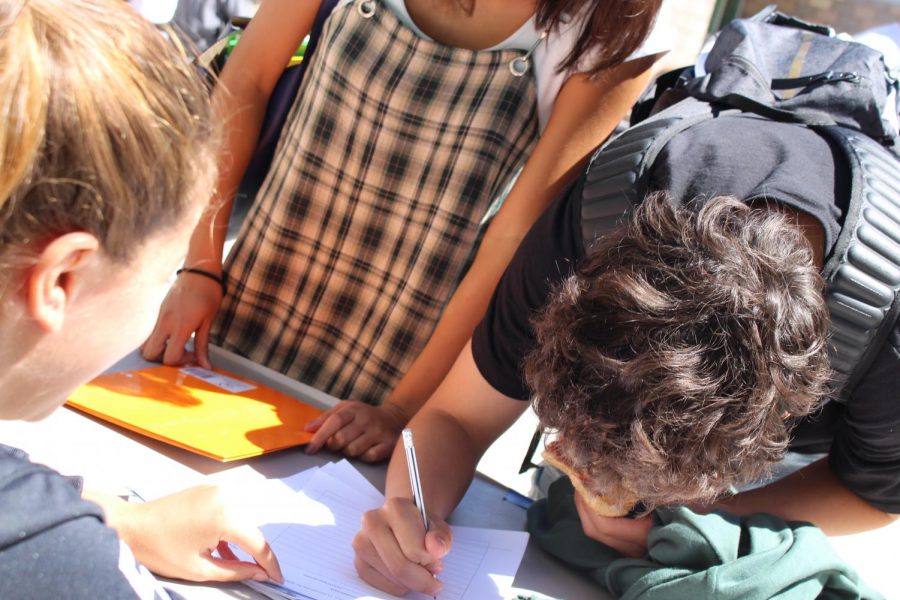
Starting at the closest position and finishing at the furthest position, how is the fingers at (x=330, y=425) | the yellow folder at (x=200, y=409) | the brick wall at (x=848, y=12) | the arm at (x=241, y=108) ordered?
the yellow folder at (x=200, y=409) < the fingers at (x=330, y=425) < the arm at (x=241, y=108) < the brick wall at (x=848, y=12)

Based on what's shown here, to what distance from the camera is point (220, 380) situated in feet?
4.87

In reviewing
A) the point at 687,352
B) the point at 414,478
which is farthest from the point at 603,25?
the point at 414,478

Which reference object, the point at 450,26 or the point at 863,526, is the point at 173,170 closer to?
the point at 450,26

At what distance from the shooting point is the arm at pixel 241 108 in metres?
1.63

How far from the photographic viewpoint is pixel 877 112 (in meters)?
1.25

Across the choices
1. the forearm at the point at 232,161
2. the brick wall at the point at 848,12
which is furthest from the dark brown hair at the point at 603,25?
the brick wall at the point at 848,12

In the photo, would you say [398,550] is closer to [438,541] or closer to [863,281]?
[438,541]

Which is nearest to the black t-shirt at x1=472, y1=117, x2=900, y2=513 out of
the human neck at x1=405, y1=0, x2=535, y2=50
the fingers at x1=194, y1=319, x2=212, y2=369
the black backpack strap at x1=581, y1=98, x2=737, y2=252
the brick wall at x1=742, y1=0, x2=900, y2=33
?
the black backpack strap at x1=581, y1=98, x2=737, y2=252

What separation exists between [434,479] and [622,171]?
0.52 m

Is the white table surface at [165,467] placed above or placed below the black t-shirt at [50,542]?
below

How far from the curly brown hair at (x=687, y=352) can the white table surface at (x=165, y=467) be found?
22cm

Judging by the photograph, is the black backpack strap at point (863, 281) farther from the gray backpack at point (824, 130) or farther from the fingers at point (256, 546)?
the fingers at point (256, 546)

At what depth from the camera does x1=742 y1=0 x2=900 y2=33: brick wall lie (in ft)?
16.1

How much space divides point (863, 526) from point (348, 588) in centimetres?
75
